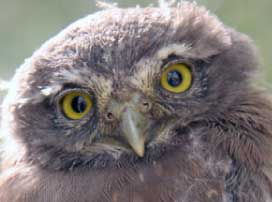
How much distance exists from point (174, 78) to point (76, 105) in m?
0.58

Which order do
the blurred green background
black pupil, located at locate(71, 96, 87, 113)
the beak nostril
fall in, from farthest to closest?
the blurred green background → black pupil, located at locate(71, 96, 87, 113) → the beak nostril

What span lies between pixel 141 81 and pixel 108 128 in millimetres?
332

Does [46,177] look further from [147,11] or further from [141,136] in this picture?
[147,11]

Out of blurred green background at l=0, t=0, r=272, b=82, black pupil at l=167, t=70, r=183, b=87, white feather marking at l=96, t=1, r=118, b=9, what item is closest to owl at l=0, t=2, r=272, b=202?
black pupil at l=167, t=70, r=183, b=87

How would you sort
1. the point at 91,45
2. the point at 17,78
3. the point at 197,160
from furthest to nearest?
the point at 17,78 → the point at 91,45 → the point at 197,160

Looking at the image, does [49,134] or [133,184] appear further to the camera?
[49,134]

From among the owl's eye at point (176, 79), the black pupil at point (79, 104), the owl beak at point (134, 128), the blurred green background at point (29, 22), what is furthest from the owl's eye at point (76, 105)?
the blurred green background at point (29, 22)

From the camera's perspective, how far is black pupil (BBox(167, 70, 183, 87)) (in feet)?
16.0

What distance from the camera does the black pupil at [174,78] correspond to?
488cm

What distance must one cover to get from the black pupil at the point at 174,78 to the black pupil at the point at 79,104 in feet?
1.66

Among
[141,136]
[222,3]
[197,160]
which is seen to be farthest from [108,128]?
[222,3]

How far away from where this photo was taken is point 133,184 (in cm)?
471

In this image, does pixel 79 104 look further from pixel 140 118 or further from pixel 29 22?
pixel 29 22

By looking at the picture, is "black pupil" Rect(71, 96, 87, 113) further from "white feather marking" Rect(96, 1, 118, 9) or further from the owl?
"white feather marking" Rect(96, 1, 118, 9)
